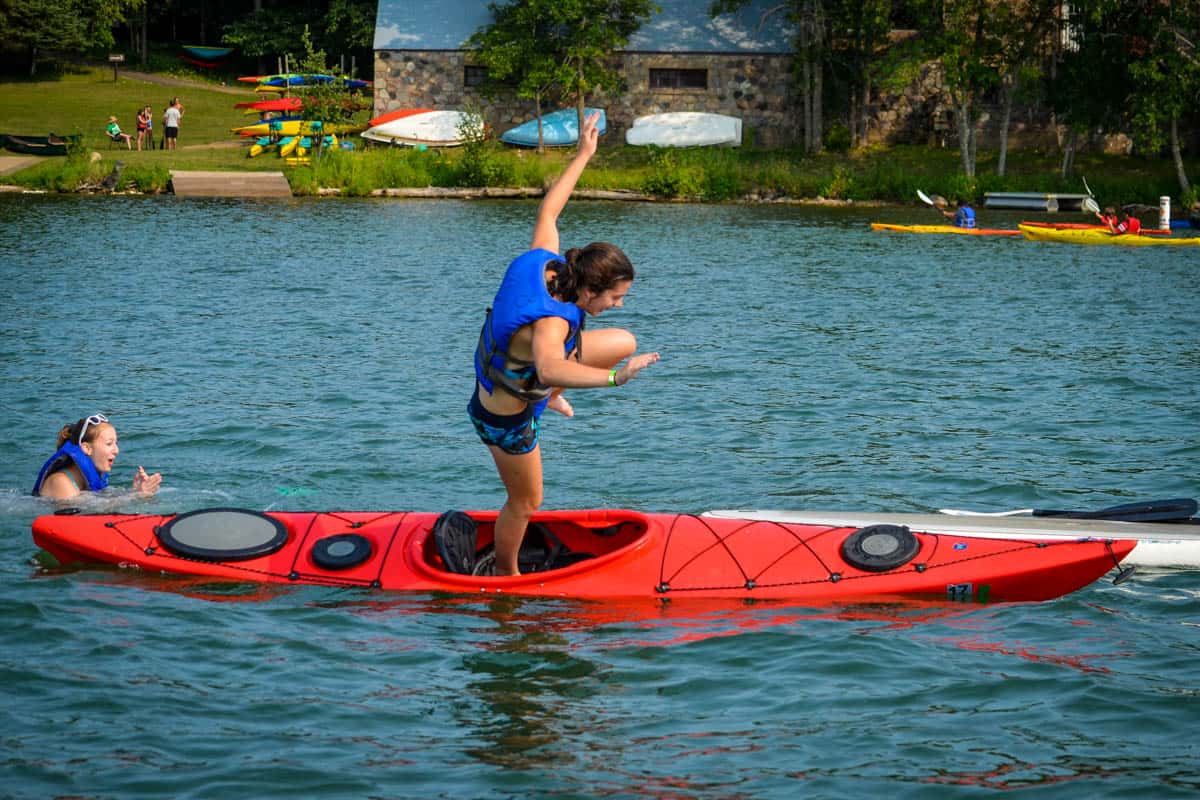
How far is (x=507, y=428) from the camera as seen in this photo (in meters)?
6.54

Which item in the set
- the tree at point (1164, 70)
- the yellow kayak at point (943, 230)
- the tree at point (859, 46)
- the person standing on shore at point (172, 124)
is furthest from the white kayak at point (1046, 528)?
the person standing on shore at point (172, 124)

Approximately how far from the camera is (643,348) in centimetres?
1588

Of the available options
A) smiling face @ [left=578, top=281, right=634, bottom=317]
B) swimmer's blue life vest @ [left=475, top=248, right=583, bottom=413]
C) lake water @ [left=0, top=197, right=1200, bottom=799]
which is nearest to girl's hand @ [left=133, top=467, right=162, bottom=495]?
lake water @ [left=0, top=197, right=1200, bottom=799]

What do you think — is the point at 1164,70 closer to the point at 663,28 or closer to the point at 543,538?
the point at 663,28

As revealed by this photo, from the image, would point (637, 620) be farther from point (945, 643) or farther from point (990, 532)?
point (990, 532)

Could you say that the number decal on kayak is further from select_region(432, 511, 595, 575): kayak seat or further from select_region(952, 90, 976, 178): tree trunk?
select_region(952, 90, 976, 178): tree trunk

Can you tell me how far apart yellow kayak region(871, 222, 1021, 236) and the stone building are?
11.6 m

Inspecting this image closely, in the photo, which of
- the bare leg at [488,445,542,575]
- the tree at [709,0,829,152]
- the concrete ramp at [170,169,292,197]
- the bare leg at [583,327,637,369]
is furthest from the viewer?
the tree at [709,0,829,152]

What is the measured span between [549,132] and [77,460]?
104ft

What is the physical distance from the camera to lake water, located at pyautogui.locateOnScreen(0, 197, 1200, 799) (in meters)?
5.79

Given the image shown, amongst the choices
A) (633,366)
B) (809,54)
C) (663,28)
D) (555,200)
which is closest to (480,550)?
(555,200)

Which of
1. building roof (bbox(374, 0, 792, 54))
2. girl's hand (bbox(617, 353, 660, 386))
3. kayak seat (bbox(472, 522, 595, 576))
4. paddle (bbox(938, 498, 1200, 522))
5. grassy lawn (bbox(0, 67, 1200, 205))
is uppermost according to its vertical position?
building roof (bbox(374, 0, 792, 54))

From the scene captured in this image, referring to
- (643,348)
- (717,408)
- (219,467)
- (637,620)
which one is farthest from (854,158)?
(637,620)

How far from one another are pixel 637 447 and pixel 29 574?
5049 millimetres
